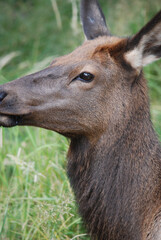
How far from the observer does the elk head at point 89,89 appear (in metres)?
4.07

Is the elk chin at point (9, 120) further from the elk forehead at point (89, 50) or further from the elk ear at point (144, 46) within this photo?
the elk ear at point (144, 46)

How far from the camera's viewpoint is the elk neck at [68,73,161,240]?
164 inches

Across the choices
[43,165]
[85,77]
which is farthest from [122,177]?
[43,165]

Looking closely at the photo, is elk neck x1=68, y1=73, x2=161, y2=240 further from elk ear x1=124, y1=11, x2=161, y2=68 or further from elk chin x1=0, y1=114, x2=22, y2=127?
elk chin x1=0, y1=114, x2=22, y2=127

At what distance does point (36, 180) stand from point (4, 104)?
62.1 inches

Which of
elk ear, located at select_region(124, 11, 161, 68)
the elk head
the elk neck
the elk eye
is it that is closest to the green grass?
the elk neck

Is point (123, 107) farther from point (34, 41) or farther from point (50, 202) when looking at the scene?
point (34, 41)

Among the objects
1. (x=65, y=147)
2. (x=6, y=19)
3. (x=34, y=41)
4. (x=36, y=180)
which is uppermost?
(x=6, y=19)

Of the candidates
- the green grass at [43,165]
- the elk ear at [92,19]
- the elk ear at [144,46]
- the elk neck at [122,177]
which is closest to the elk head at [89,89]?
the elk ear at [144,46]

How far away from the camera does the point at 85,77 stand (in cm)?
414

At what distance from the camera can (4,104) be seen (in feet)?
12.8

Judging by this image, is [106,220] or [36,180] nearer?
[106,220]

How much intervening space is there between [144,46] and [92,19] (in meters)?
0.99

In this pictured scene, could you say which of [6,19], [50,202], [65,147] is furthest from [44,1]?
[50,202]
